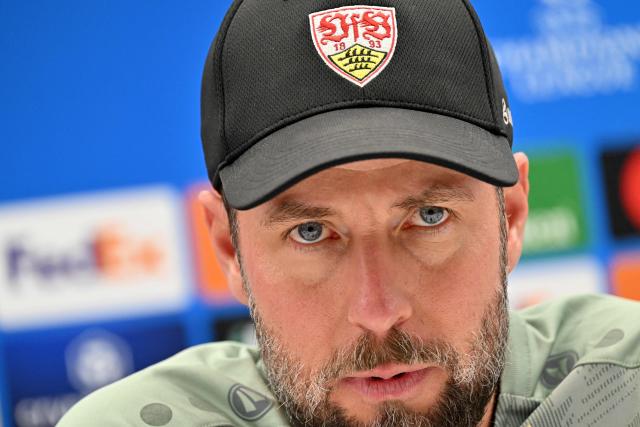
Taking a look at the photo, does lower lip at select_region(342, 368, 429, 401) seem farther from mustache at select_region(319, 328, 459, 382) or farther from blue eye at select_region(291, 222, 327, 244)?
blue eye at select_region(291, 222, 327, 244)

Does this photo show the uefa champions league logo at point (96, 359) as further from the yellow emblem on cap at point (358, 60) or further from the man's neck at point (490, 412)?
the yellow emblem on cap at point (358, 60)

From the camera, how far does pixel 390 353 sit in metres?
0.99

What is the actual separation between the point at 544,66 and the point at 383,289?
1.37 m

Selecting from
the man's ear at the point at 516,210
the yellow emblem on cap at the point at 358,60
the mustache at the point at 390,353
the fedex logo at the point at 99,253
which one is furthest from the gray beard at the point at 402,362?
the fedex logo at the point at 99,253

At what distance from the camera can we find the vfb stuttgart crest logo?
1.02 meters

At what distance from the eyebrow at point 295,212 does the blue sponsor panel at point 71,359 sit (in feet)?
4.41

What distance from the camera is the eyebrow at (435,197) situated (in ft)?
3.31

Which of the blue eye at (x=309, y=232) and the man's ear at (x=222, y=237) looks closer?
the blue eye at (x=309, y=232)

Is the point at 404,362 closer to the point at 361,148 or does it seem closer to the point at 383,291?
the point at 383,291

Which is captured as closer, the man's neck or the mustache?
the mustache

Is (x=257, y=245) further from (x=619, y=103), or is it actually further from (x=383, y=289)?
(x=619, y=103)

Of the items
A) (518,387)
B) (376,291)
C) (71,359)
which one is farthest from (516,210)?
(71,359)

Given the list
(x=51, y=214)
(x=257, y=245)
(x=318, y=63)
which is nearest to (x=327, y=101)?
(x=318, y=63)

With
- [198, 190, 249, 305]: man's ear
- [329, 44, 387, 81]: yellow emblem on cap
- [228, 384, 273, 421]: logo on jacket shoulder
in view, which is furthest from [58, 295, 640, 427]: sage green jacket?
[329, 44, 387, 81]: yellow emblem on cap
